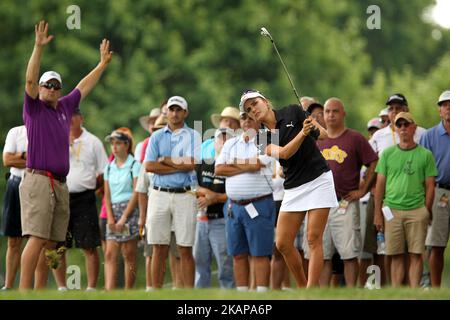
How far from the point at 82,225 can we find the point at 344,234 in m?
3.36

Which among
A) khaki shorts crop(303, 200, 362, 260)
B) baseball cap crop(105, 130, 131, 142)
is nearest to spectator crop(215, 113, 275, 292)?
khaki shorts crop(303, 200, 362, 260)

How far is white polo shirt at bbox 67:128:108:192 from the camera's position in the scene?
55.4 ft

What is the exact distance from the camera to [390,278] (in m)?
16.4

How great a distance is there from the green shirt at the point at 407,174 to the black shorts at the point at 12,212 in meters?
4.45

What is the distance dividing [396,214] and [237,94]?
889 inches

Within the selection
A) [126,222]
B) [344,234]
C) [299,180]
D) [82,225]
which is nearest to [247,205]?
[344,234]

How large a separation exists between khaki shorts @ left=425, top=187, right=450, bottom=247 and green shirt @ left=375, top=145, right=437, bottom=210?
0.34 meters

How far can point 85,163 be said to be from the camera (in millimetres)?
17000

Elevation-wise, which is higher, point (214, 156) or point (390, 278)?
point (214, 156)

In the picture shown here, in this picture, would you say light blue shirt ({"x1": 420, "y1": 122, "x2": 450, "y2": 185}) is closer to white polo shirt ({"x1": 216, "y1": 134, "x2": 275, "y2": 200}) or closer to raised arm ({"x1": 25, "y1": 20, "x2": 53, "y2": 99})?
white polo shirt ({"x1": 216, "y1": 134, "x2": 275, "y2": 200})
